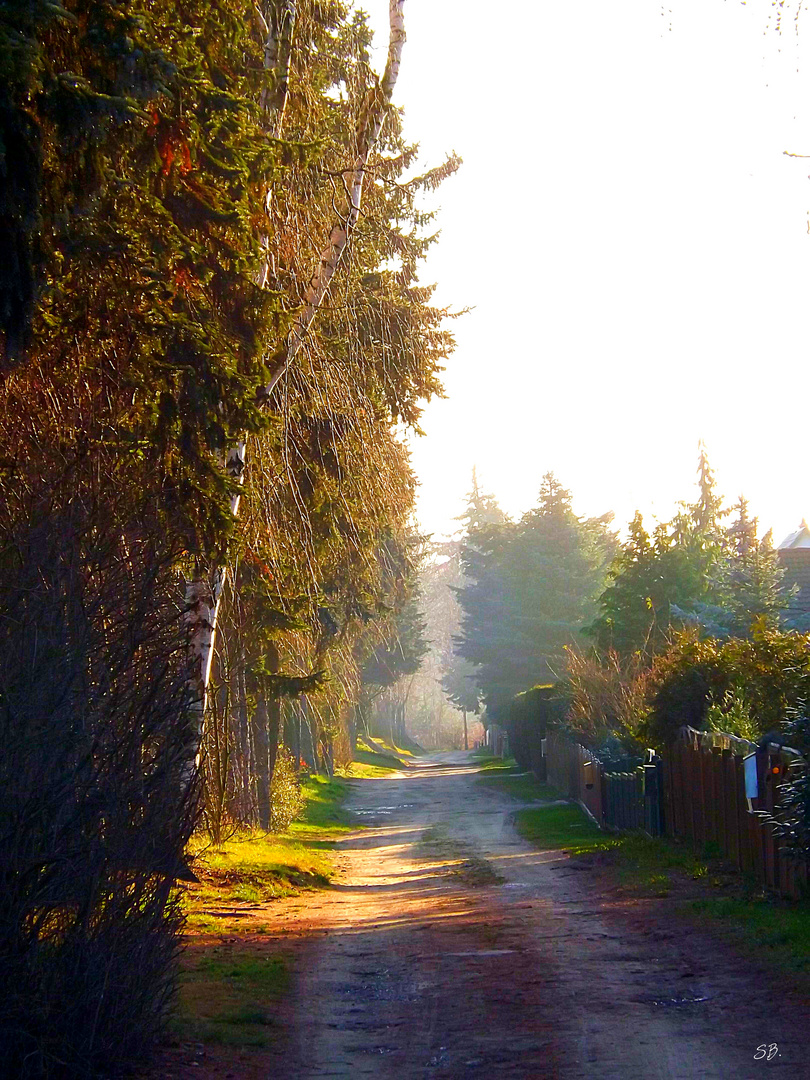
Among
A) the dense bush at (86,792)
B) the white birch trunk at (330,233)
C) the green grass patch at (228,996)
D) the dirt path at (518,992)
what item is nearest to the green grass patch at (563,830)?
the dirt path at (518,992)

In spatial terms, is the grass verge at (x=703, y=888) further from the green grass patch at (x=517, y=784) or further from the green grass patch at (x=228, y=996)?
the green grass patch at (x=517, y=784)

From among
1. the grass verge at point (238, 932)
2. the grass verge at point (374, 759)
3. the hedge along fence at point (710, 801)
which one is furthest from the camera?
the grass verge at point (374, 759)

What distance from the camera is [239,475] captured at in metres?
12.5

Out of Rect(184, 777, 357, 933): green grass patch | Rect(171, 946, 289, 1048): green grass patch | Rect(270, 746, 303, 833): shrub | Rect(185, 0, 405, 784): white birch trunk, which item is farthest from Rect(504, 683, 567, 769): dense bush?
Rect(171, 946, 289, 1048): green grass patch

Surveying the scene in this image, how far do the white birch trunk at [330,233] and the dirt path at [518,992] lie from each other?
313 cm

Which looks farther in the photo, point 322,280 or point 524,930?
point 322,280

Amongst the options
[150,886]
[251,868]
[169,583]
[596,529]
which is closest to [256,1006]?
[150,886]

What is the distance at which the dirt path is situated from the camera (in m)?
6.38

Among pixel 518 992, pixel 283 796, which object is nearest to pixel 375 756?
pixel 283 796

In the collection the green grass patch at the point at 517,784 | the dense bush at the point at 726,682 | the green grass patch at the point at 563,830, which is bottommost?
the green grass patch at the point at 517,784

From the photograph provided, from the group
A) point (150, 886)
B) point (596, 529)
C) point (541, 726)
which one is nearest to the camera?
point (150, 886)

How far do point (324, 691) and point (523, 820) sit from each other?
719 centimetres

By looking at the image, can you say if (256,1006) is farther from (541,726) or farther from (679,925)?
(541,726)

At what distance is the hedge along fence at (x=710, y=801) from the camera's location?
1070 centimetres
